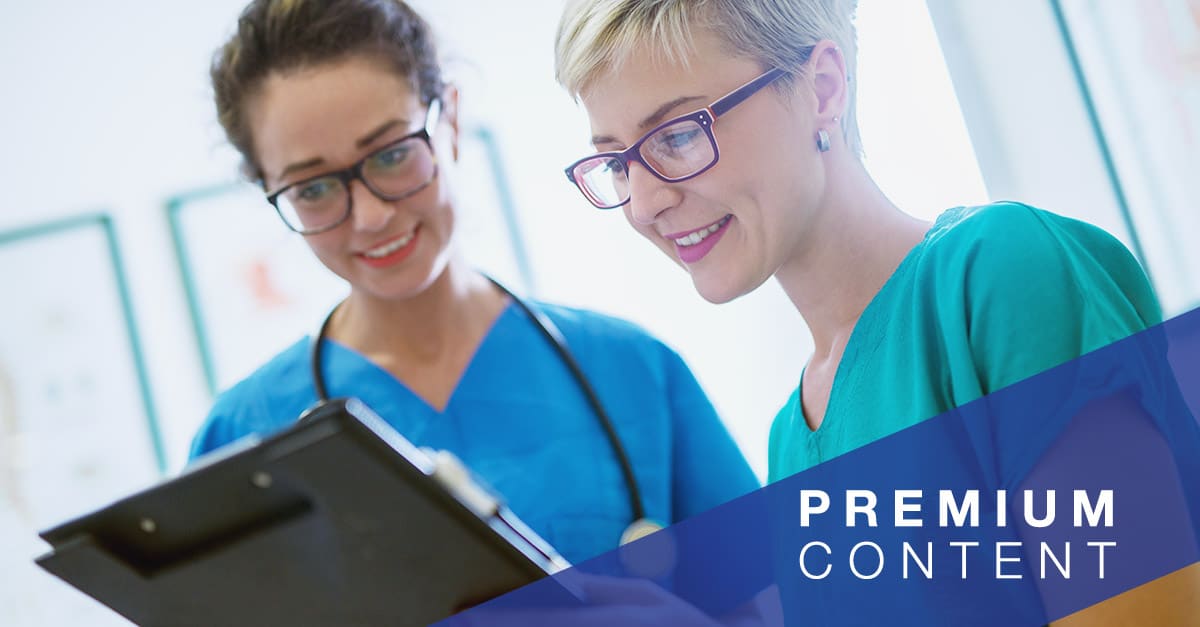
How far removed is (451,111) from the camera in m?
1.35

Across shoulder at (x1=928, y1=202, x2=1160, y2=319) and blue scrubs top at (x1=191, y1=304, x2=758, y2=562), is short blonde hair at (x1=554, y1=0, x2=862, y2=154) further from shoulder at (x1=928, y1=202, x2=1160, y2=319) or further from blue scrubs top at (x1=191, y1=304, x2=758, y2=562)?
blue scrubs top at (x1=191, y1=304, x2=758, y2=562)

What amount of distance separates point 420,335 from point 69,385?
171 centimetres

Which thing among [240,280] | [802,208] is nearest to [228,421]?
[802,208]

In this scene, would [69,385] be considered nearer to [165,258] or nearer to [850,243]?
[165,258]

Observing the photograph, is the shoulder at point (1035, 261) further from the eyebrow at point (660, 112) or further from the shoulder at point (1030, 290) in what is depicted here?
the eyebrow at point (660, 112)

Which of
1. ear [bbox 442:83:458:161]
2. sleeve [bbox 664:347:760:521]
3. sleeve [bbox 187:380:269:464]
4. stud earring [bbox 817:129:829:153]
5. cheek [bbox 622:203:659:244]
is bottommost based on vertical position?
sleeve [bbox 664:347:760:521]

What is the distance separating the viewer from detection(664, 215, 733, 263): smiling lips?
84cm

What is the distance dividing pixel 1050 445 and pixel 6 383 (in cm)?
263

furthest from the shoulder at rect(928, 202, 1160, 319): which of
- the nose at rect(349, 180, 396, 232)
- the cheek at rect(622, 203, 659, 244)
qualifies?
the nose at rect(349, 180, 396, 232)

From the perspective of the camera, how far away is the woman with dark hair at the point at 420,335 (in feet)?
3.95

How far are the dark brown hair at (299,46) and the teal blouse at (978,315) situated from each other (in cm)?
69

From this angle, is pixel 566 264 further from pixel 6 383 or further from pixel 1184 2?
pixel 1184 2

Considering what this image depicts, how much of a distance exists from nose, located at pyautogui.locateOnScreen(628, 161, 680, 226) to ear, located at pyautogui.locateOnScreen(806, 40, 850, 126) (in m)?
0.13

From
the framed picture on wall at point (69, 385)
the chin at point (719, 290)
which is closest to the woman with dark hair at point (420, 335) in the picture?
the chin at point (719, 290)
